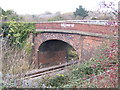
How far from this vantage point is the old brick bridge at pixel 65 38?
28.2 ft

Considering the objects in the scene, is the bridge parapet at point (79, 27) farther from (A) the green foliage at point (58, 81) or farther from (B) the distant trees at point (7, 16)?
(A) the green foliage at point (58, 81)

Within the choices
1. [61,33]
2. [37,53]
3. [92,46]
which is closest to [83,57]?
[92,46]

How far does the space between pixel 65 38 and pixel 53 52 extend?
470 centimetres

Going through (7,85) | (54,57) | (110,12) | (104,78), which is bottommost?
(54,57)

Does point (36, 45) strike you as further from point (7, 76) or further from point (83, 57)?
point (7, 76)

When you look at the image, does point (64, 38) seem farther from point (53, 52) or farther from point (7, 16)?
point (7, 16)

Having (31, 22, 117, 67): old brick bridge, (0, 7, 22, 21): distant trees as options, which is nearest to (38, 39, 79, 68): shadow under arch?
(31, 22, 117, 67): old brick bridge

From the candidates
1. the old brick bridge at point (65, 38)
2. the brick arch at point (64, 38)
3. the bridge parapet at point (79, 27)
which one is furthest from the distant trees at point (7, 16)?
the brick arch at point (64, 38)

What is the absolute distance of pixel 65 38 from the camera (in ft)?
37.5

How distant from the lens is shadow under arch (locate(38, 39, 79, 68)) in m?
14.7

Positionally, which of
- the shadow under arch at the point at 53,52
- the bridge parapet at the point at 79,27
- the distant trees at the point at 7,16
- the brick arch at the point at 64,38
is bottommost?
the shadow under arch at the point at 53,52

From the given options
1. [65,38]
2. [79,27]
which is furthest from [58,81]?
[65,38]

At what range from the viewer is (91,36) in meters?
8.98

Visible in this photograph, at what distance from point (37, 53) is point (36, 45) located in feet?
2.81
